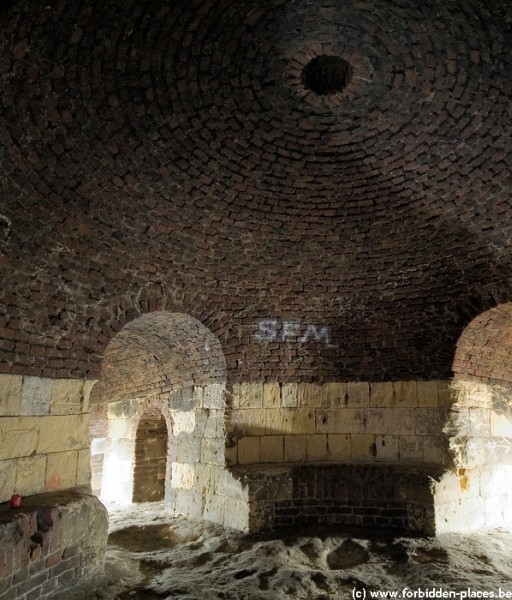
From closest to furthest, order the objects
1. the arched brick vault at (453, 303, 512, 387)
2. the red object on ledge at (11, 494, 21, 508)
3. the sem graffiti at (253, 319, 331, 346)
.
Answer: the red object on ledge at (11, 494, 21, 508) < the arched brick vault at (453, 303, 512, 387) < the sem graffiti at (253, 319, 331, 346)

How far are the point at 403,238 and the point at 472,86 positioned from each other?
225cm

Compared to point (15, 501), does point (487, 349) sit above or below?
above

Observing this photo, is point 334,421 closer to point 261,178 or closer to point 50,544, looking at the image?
point 261,178

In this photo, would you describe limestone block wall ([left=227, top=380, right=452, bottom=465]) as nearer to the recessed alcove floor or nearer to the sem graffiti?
the sem graffiti

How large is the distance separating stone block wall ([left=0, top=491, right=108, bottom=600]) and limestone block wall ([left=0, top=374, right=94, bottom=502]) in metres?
0.22

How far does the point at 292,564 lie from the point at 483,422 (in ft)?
11.7

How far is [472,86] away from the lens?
5.04 m

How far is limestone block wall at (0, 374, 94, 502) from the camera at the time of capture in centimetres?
486

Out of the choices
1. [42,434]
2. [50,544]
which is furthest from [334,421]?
[50,544]

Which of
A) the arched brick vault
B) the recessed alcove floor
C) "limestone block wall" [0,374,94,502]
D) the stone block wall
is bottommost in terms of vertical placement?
the recessed alcove floor

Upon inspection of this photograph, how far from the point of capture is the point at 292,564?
17.8 ft

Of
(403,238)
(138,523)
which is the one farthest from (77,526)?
(403,238)

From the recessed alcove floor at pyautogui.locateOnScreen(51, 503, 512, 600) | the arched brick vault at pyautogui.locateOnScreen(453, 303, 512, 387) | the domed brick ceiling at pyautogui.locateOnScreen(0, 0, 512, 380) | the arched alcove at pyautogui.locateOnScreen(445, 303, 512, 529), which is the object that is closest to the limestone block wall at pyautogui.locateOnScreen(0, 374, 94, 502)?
the domed brick ceiling at pyautogui.locateOnScreen(0, 0, 512, 380)

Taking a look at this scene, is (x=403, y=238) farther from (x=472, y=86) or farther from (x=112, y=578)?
(x=112, y=578)
